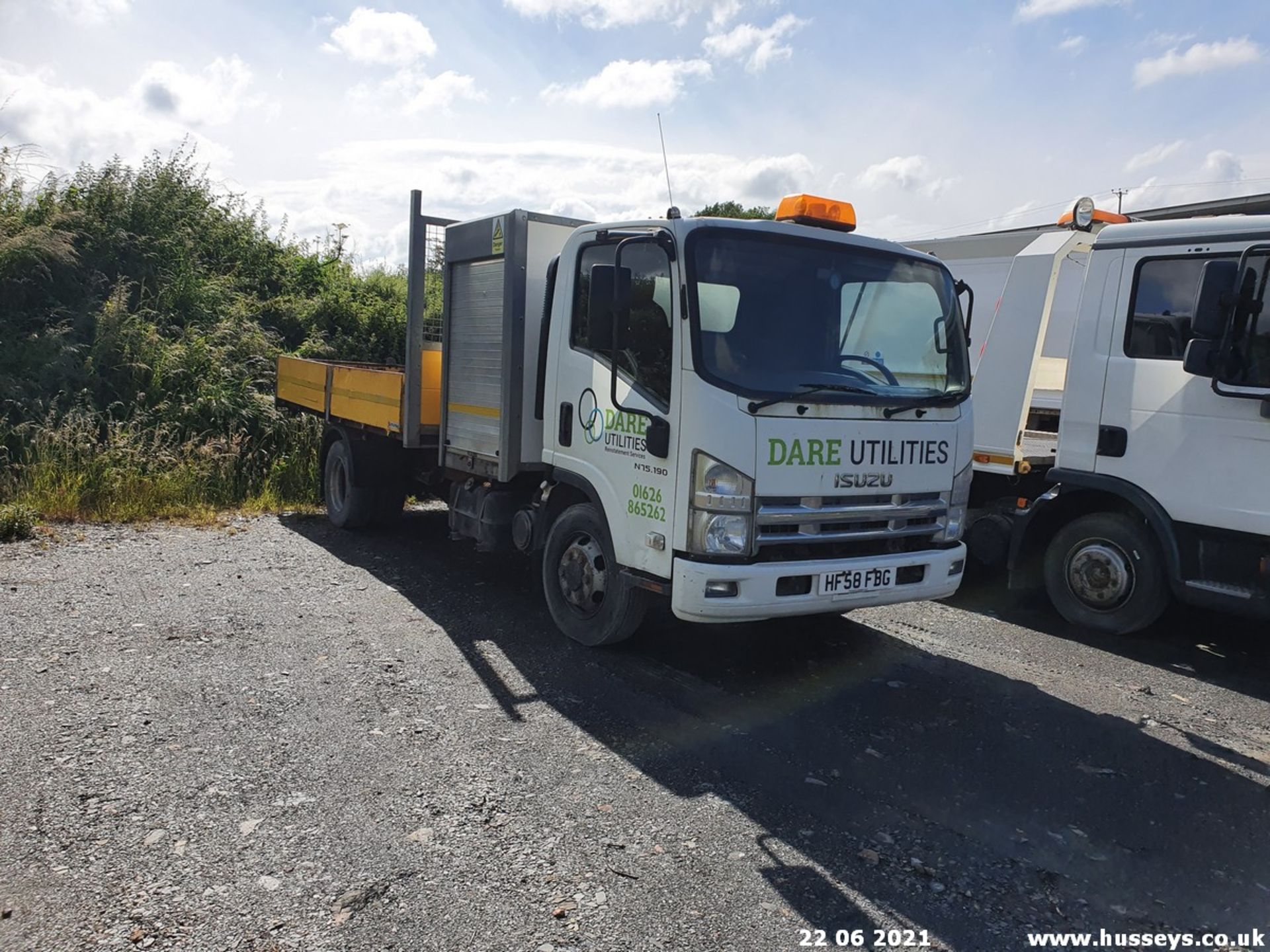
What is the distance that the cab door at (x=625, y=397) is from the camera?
472 cm

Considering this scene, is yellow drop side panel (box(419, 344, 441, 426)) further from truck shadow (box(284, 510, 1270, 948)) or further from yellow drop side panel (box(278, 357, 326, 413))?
yellow drop side panel (box(278, 357, 326, 413))

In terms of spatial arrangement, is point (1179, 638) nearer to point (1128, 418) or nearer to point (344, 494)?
point (1128, 418)

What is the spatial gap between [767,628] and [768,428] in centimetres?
217

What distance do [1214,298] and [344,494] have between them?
23.6 ft

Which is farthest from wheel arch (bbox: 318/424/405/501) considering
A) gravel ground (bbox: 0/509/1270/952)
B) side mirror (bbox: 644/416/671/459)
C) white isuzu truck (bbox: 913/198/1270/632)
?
white isuzu truck (bbox: 913/198/1270/632)

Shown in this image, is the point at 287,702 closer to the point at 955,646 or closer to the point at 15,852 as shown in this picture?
the point at 15,852

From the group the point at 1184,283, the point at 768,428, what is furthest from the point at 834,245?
the point at 1184,283

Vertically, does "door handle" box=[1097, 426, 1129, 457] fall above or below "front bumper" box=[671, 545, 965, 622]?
above

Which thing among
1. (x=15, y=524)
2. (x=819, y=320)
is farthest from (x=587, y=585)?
(x=15, y=524)

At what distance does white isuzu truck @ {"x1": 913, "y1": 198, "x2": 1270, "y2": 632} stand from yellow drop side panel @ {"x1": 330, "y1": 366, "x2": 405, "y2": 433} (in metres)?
4.58

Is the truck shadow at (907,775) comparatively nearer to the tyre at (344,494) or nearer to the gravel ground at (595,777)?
the gravel ground at (595,777)

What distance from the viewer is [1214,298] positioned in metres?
5.25

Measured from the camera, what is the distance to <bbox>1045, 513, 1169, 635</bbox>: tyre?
5941mm

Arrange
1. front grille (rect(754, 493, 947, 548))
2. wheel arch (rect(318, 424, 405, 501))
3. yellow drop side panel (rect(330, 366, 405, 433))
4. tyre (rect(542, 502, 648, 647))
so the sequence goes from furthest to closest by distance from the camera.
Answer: wheel arch (rect(318, 424, 405, 501)) → yellow drop side panel (rect(330, 366, 405, 433)) → tyre (rect(542, 502, 648, 647)) → front grille (rect(754, 493, 947, 548))
